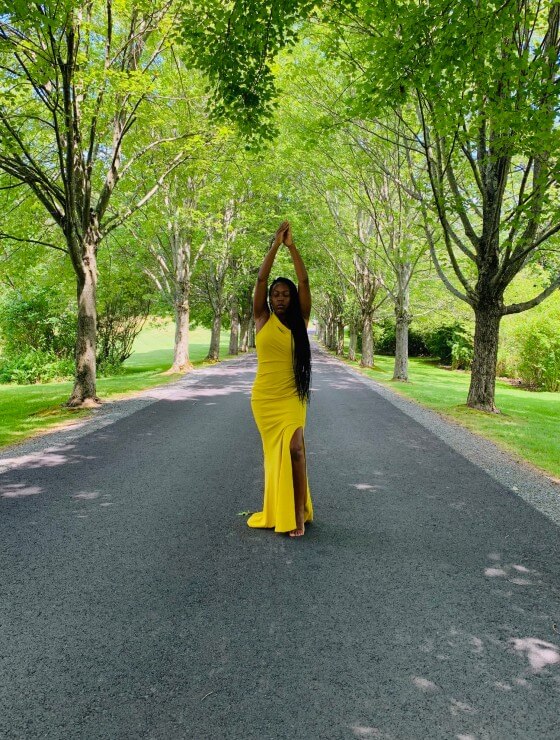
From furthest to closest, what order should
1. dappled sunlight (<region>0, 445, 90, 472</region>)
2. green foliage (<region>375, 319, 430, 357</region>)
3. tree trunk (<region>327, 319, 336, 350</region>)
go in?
tree trunk (<region>327, 319, 336, 350</region>)
green foliage (<region>375, 319, 430, 357</region>)
dappled sunlight (<region>0, 445, 90, 472</region>)

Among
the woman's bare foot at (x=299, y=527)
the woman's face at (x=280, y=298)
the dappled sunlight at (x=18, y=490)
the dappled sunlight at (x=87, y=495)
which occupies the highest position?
the woman's face at (x=280, y=298)

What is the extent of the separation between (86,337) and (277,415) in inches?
348

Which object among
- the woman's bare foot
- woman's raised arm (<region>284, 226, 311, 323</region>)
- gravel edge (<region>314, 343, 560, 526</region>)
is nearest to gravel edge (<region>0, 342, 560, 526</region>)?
gravel edge (<region>314, 343, 560, 526</region>)

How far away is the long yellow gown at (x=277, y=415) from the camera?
418cm

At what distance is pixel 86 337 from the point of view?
38.4 ft

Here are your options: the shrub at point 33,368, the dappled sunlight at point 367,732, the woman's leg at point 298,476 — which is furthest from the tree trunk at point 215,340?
the dappled sunlight at point 367,732

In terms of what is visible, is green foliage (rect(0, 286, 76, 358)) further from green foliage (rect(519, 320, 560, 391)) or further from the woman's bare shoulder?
green foliage (rect(519, 320, 560, 391))

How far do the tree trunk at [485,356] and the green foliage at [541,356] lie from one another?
33.2ft

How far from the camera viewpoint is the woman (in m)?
4.20

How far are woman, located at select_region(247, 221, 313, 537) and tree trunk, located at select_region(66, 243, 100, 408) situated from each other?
8.34m

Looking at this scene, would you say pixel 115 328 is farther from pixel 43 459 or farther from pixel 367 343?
pixel 43 459

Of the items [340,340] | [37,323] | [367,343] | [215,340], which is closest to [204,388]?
[37,323]

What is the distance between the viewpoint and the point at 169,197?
65.8ft

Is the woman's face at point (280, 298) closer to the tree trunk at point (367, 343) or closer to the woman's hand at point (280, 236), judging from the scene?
the woman's hand at point (280, 236)
